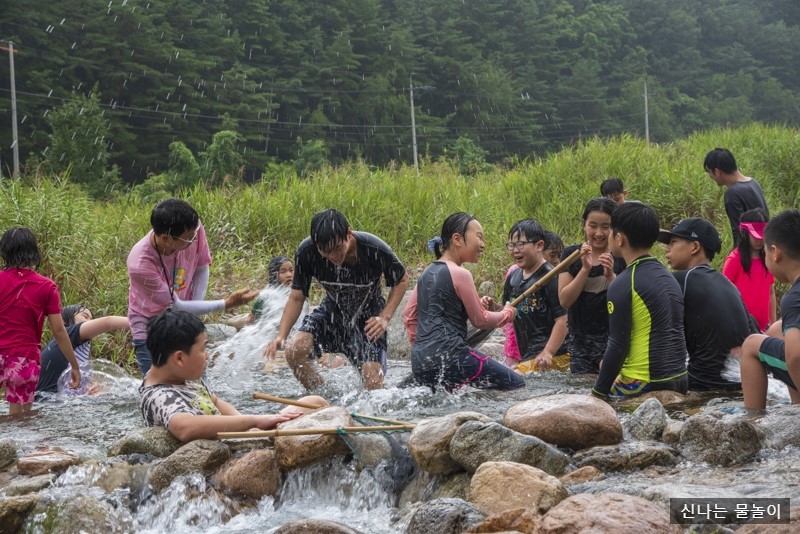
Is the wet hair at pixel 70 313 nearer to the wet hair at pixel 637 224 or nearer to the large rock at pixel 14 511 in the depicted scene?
the large rock at pixel 14 511

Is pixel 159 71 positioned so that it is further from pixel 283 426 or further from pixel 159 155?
pixel 283 426

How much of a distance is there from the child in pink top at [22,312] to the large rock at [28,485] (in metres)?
1.77

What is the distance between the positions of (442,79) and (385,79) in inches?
184

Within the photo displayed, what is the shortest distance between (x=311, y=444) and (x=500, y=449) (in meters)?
0.92

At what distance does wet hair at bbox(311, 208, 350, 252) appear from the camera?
213 inches

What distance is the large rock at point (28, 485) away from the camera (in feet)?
14.6

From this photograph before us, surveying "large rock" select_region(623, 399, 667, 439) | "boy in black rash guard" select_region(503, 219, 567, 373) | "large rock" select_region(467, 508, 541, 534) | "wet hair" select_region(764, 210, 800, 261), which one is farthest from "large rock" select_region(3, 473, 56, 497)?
"wet hair" select_region(764, 210, 800, 261)

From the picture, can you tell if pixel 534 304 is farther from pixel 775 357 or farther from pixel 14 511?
pixel 14 511

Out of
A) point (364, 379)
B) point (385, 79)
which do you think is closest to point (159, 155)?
point (385, 79)

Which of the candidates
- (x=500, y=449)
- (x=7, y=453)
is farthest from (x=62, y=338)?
(x=500, y=449)

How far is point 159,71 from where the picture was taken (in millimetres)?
36312

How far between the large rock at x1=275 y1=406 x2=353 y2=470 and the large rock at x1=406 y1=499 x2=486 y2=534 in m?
0.75

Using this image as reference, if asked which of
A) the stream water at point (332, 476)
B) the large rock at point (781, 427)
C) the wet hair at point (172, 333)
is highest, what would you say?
the wet hair at point (172, 333)

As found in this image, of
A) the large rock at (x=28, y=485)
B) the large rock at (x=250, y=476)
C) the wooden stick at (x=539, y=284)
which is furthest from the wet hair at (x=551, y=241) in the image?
the large rock at (x=28, y=485)
